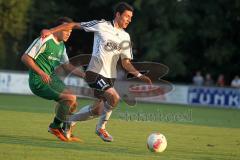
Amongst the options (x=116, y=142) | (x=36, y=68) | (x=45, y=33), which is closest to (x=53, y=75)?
(x=36, y=68)

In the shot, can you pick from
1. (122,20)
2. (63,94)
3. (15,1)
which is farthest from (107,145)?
(15,1)

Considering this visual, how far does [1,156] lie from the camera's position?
10133 millimetres

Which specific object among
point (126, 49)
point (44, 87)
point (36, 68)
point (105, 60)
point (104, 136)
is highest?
point (126, 49)

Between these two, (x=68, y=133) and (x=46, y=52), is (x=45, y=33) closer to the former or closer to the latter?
(x=46, y=52)

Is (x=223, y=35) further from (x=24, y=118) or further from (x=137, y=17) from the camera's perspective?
(x=24, y=118)

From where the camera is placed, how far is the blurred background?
4403cm

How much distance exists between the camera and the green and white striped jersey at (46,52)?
1304 centimetres

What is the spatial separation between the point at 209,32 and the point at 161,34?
2885 millimetres

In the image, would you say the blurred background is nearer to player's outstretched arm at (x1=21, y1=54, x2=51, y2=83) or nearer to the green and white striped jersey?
the green and white striped jersey

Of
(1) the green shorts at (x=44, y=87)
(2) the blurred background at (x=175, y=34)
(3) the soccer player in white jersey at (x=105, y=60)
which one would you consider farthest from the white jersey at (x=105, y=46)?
(2) the blurred background at (x=175, y=34)

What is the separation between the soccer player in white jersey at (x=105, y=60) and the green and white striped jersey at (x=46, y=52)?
568 mm

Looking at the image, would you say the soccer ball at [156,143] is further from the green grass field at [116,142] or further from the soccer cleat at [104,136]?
the soccer cleat at [104,136]

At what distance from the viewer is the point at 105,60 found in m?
13.3

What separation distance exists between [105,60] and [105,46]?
264 millimetres
